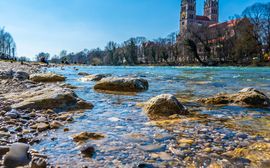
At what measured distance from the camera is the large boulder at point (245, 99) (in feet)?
23.8

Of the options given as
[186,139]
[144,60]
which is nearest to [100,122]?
[186,139]

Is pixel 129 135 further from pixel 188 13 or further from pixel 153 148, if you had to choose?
pixel 188 13

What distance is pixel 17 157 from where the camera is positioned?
295cm

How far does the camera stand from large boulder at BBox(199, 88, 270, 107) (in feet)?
23.8

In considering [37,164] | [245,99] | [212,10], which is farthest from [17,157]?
[212,10]

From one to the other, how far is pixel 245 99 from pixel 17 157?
608 centimetres

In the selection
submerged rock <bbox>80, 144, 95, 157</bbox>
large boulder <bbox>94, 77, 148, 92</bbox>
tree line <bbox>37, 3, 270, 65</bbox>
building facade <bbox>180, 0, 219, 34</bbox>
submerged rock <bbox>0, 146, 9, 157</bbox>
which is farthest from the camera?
building facade <bbox>180, 0, 219, 34</bbox>

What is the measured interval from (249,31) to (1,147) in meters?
76.3

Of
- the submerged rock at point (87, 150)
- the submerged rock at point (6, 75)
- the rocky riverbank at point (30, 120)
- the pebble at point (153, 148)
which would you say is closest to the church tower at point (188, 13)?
the submerged rock at point (6, 75)

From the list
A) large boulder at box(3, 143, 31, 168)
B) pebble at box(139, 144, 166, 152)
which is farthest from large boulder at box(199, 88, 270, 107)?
large boulder at box(3, 143, 31, 168)

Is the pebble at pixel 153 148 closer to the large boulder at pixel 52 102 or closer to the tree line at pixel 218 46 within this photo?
the large boulder at pixel 52 102

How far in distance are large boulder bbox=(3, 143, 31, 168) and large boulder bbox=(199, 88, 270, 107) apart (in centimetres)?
562

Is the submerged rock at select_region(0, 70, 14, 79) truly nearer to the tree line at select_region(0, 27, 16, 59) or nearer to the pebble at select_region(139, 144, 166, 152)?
the pebble at select_region(139, 144, 166, 152)

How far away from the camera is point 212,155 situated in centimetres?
339
